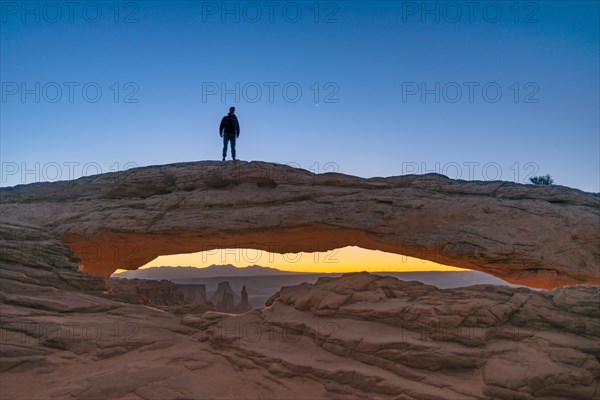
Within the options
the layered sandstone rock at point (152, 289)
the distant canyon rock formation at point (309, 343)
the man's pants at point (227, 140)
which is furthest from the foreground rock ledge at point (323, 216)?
the layered sandstone rock at point (152, 289)

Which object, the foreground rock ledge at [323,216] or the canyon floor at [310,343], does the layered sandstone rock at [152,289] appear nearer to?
the foreground rock ledge at [323,216]

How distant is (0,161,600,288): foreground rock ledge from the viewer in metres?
14.1

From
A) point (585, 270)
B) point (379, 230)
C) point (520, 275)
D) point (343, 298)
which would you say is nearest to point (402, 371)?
point (343, 298)

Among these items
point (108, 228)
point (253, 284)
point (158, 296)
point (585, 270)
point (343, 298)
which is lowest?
point (253, 284)

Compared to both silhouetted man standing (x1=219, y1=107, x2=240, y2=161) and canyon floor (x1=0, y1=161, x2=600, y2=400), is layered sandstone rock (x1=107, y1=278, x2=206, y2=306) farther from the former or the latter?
silhouetted man standing (x1=219, y1=107, x2=240, y2=161)

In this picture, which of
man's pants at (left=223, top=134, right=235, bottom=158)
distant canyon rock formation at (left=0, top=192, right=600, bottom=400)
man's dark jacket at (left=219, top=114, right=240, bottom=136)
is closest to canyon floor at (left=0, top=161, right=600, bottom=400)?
distant canyon rock formation at (left=0, top=192, right=600, bottom=400)

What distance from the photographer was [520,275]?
47.2 feet

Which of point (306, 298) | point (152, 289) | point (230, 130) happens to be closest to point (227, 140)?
point (230, 130)

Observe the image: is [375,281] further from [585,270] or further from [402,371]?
[585,270]

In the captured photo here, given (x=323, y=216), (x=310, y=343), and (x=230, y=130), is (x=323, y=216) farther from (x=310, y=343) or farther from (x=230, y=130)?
(x=230, y=130)

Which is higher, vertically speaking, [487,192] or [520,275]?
[487,192]

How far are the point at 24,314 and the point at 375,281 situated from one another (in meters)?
11.2

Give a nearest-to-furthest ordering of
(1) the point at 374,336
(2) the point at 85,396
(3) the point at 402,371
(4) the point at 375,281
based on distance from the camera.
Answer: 1. (2) the point at 85,396
2. (3) the point at 402,371
3. (1) the point at 374,336
4. (4) the point at 375,281

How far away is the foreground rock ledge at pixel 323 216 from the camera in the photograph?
555 inches
